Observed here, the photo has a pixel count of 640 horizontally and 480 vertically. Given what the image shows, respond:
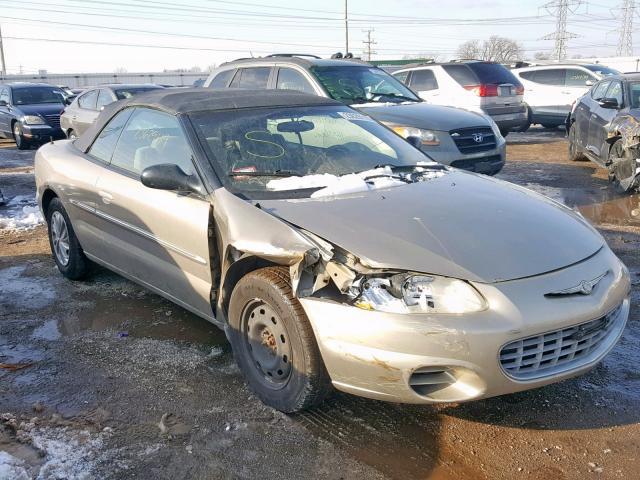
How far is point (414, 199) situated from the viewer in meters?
3.44

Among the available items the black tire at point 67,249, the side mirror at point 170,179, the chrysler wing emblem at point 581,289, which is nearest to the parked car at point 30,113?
the black tire at point 67,249

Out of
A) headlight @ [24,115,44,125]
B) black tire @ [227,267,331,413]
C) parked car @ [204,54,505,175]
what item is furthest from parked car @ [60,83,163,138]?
black tire @ [227,267,331,413]

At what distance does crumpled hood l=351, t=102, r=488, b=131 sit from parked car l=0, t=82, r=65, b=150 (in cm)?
954

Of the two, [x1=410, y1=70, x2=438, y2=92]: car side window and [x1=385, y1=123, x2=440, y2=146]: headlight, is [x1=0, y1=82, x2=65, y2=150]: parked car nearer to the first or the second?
[x1=410, y1=70, x2=438, y2=92]: car side window

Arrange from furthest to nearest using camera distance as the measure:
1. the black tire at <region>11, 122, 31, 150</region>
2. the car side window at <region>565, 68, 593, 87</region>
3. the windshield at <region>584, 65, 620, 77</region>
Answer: the windshield at <region>584, 65, 620, 77</region>, the car side window at <region>565, 68, 593, 87</region>, the black tire at <region>11, 122, 31, 150</region>

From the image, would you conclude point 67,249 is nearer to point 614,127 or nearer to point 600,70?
point 614,127

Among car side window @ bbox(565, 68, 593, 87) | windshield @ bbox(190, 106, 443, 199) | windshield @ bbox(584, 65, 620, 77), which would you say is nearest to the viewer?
windshield @ bbox(190, 106, 443, 199)

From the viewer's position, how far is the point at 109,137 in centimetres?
475

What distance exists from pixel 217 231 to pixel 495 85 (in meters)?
11.2

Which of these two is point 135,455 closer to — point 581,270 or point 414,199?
point 414,199

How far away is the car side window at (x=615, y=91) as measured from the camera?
9.02 metres

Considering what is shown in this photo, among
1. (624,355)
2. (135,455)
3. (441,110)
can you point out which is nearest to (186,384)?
(135,455)

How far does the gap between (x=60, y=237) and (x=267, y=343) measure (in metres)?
2.99

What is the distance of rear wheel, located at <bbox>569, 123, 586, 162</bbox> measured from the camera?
1083 cm
